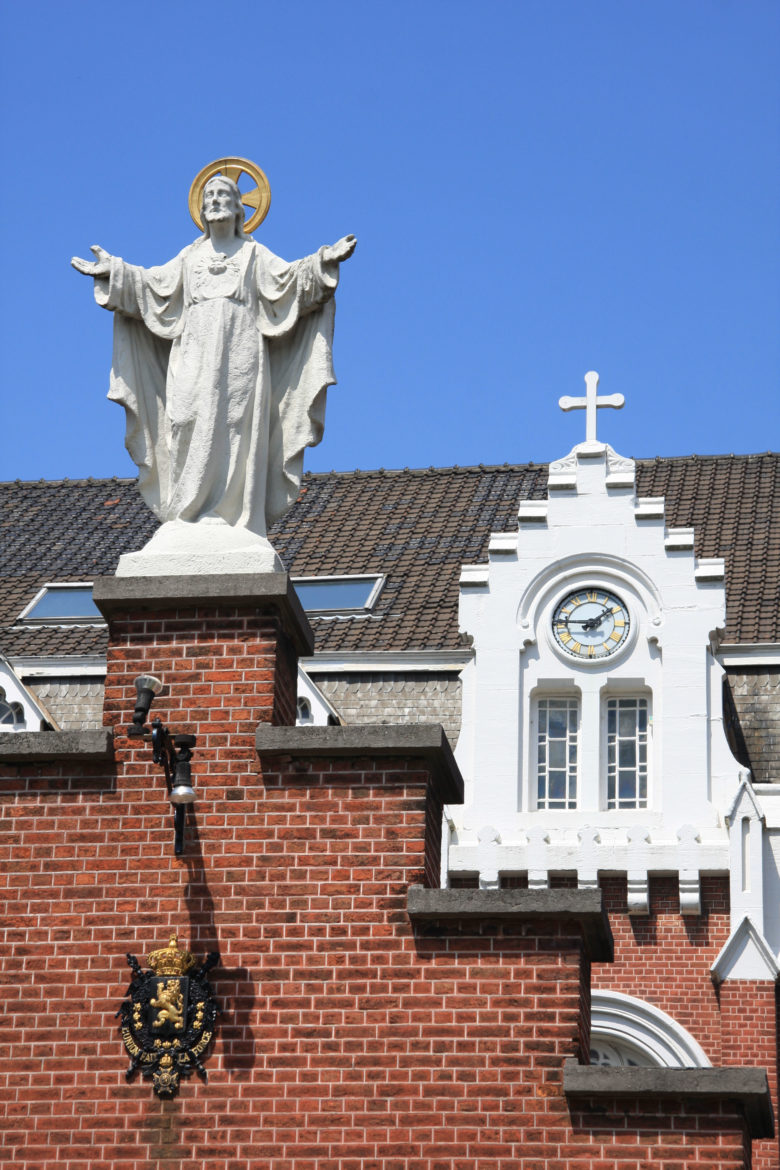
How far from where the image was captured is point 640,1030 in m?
22.8

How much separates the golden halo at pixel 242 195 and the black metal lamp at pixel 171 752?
3376 mm

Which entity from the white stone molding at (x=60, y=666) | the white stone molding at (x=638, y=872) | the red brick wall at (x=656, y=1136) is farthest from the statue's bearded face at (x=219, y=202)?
the white stone molding at (x=60, y=666)

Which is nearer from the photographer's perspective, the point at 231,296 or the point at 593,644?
the point at 231,296

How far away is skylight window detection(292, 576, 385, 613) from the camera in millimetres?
29656

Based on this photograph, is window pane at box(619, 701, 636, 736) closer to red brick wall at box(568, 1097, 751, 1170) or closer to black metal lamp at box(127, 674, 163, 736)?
black metal lamp at box(127, 674, 163, 736)

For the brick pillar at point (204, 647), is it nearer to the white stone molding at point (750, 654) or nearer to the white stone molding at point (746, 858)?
the white stone molding at point (746, 858)

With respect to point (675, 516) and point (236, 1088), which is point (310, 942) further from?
point (675, 516)

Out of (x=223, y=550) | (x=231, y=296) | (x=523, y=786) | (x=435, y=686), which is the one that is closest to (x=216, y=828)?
(x=223, y=550)

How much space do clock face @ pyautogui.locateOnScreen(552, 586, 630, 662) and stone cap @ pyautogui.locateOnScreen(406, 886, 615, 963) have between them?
12313 millimetres

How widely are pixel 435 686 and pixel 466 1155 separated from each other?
15.7 metres

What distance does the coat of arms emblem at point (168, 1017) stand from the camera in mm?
12578

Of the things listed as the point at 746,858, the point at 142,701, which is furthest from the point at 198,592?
the point at 746,858

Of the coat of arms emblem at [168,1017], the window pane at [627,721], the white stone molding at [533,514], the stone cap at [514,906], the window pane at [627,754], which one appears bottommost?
the coat of arms emblem at [168,1017]

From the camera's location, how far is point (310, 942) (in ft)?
41.8
